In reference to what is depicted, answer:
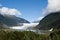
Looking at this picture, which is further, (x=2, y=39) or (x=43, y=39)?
(x=43, y=39)

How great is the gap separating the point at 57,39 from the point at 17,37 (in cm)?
695

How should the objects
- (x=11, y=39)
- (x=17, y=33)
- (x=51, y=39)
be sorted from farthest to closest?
(x=51, y=39) → (x=17, y=33) → (x=11, y=39)

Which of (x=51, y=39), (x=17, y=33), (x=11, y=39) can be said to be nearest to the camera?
(x=11, y=39)

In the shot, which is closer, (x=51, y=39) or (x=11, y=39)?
(x=11, y=39)

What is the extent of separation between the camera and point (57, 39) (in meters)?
30.3

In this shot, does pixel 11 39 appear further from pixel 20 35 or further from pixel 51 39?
pixel 51 39

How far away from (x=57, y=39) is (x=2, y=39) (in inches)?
361

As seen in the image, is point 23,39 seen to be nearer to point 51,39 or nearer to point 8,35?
point 8,35

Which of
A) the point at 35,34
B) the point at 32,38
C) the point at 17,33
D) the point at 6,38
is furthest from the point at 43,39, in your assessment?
the point at 6,38

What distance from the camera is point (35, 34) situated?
108 ft

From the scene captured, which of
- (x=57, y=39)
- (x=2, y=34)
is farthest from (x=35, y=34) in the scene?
(x=2, y=34)

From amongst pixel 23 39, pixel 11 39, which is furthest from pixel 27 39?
pixel 11 39

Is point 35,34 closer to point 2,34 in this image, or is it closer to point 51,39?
point 51,39

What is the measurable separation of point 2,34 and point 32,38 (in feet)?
16.0
